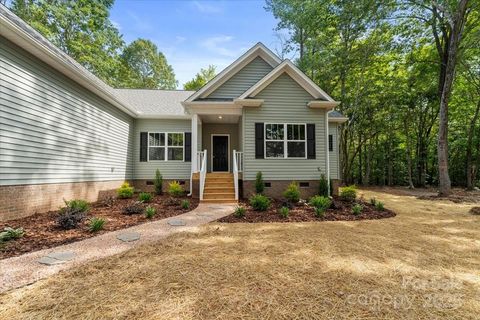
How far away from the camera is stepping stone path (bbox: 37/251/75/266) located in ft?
10.6

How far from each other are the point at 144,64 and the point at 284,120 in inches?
925

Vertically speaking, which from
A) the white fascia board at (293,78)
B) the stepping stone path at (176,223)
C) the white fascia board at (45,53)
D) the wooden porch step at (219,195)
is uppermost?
the white fascia board at (293,78)

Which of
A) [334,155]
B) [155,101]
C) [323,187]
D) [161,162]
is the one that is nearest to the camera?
[323,187]

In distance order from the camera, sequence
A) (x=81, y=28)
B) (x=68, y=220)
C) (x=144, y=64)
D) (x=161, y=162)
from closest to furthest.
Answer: (x=68, y=220), (x=161, y=162), (x=81, y=28), (x=144, y=64)

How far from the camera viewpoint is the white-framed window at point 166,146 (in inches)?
454

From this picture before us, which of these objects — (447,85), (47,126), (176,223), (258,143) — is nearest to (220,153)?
(258,143)

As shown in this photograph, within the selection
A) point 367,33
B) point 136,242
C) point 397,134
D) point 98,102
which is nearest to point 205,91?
point 98,102

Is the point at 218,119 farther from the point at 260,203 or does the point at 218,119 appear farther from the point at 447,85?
the point at 447,85

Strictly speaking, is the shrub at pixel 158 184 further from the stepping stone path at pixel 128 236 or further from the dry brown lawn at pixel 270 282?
the dry brown lawn at pixel 270 282

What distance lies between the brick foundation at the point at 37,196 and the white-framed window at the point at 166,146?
11.7 feet

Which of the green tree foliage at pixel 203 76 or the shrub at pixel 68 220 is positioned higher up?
the green tree foliage at pixel 203 76

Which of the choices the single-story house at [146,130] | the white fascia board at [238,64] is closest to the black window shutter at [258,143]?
the single-story house at [146,130]

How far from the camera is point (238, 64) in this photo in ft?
33.7

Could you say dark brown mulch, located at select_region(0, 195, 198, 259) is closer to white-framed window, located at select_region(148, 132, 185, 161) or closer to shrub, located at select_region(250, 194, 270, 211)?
shrub, located at select_region(250, 194, 270, 211)
